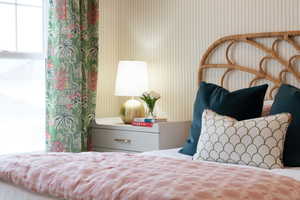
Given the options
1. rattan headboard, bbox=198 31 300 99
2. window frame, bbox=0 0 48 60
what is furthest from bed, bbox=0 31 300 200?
window frame, bbox=0 0 48 60

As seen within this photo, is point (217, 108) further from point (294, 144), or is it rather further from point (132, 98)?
point (132, 98)

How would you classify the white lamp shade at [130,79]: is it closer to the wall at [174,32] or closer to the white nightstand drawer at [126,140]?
the wall at [174,32]

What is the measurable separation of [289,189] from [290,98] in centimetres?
99

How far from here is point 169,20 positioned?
397cm

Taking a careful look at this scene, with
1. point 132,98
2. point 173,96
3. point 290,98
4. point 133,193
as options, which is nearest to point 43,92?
point 132,98

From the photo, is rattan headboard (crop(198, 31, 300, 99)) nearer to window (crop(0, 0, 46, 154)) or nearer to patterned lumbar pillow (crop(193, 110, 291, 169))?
patterned lumbar pillow (crop(193, 110, 291, 169))

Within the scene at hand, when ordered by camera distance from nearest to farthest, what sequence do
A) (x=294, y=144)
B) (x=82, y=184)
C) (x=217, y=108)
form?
(x=82, y=184), (x=294, y=144), (x=217, y=108)

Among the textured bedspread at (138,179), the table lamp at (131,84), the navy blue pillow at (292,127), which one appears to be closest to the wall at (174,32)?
the table lamp at (131,84)

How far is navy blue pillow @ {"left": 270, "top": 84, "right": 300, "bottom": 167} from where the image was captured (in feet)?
8.34

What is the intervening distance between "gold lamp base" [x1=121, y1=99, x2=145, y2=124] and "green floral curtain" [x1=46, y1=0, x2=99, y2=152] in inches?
13.0

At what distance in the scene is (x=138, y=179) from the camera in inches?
71.6

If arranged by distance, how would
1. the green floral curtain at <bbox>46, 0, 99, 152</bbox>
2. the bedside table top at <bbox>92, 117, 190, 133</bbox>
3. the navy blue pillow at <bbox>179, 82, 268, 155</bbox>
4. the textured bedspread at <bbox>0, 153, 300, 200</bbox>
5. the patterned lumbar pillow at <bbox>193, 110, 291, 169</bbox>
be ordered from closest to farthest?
the textured bedspread at <bbox>0, 153, 300, 200</bbox> → the patterned lumbar pillow at <bbox>193, 110, 291, 169</bbox> → the navy blue pillow at <bbox>179, 82, 268, 155</bbox> → the bedside table top at <bbox>92, 117, 190, 133</bbox> → the green floral curtain at <bbox>46, 0, 99, 152</bbox>

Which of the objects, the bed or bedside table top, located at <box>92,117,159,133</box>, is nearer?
the bed

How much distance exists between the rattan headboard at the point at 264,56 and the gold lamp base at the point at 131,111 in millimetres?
629
